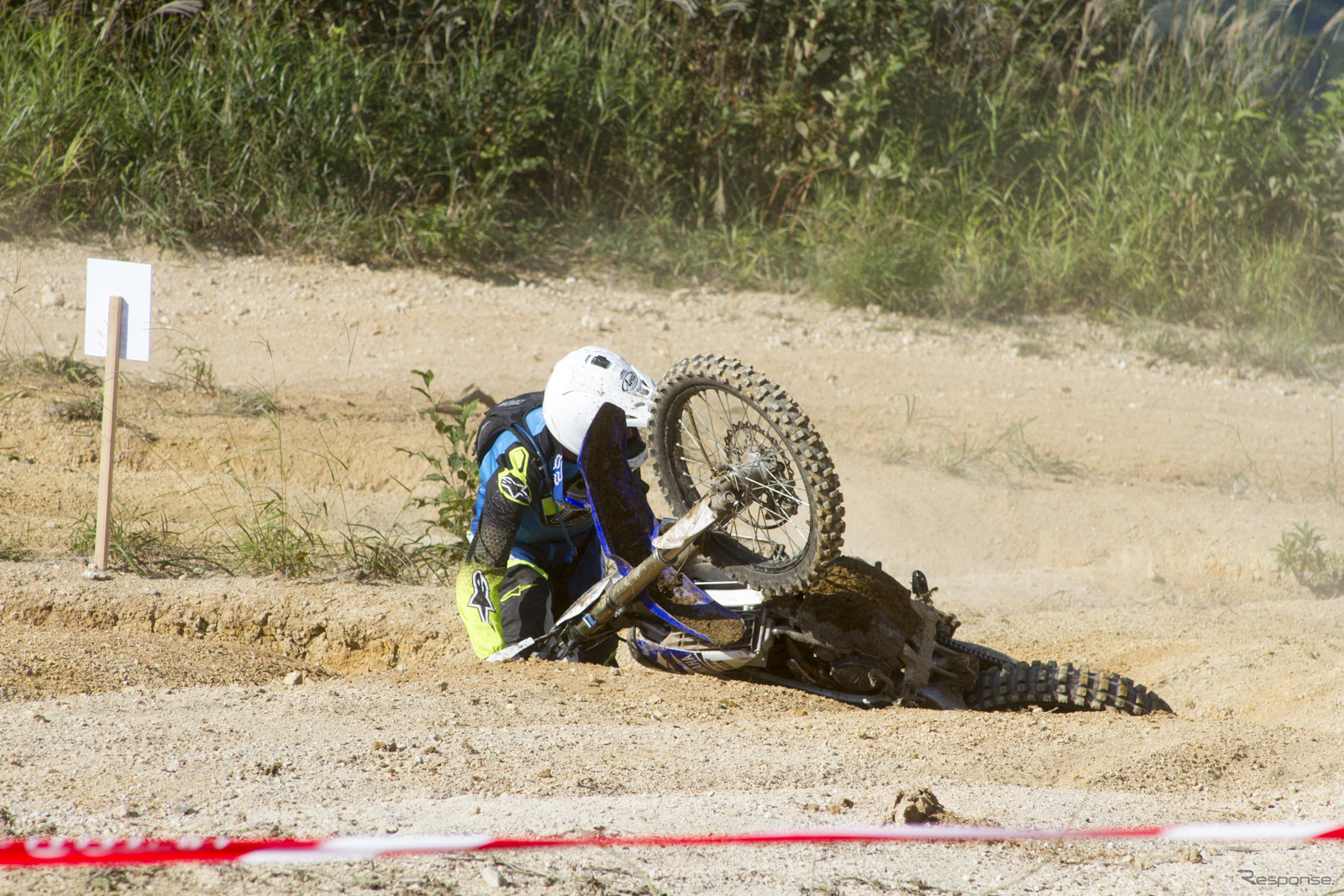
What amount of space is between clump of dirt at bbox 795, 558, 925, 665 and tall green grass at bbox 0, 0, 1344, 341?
530cm

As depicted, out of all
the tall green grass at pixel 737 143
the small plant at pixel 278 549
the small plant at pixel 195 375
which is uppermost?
the tall green grass at pixel 737 143

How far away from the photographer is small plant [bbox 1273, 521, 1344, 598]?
17.4 feet

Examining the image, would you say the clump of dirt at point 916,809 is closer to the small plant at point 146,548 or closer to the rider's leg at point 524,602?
the rider's leg at point 524,602

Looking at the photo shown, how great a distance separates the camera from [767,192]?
9.44 meters

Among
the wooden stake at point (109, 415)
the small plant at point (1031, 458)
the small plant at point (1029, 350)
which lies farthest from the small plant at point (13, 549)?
the small plant at point (1029, 350)

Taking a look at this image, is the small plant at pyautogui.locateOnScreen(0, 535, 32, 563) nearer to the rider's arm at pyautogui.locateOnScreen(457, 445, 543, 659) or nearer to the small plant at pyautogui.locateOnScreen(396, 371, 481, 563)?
the small plant at pyautogui.locateOnScreen(396, 371, 481, 563)

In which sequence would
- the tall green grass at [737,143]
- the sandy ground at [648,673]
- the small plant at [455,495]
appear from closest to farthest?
the sandy ground at [648,673], the small plant at [455,495], the tall green grass at [737,143]

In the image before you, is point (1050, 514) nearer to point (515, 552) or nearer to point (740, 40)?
point (515, 552)

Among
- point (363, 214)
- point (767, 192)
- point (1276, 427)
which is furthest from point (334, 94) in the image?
point (1276, 427)

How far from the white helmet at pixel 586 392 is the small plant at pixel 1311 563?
368 centimetres

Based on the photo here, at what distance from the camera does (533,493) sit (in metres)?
3.79

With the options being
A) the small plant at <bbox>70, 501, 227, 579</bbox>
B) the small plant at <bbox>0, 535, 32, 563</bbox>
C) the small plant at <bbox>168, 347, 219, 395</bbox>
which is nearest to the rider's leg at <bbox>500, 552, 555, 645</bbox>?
the small plant at <bbox>70, 501, 227, 579</bbox>

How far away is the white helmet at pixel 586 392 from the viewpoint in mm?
3514

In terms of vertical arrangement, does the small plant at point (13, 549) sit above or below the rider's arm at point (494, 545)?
below
